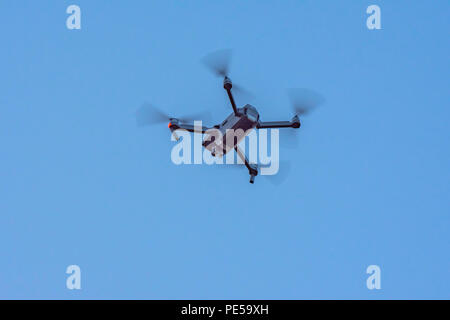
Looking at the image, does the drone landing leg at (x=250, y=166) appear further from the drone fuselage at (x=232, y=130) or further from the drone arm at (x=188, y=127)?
the drone arm at (x=188, y=127)

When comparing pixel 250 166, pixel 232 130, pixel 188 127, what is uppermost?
pixel 188 127

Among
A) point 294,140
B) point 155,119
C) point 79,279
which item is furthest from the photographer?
point 79,279

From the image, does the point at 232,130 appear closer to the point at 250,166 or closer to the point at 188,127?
the point at 188,127

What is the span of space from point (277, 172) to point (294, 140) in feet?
6.03

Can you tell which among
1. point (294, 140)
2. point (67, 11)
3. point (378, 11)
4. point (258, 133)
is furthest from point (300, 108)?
point (67, 11)

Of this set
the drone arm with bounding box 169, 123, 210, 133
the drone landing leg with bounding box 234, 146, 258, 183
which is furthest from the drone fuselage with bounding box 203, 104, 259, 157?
the drone landing leg with bounding box 234, 146, 258, 183

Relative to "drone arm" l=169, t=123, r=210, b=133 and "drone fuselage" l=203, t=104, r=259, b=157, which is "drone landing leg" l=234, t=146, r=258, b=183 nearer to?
"drone fuselage" l=203, t=104, r=259, b=157

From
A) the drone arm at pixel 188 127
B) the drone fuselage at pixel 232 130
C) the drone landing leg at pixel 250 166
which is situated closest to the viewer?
the drone fuselage at pixel 232 130

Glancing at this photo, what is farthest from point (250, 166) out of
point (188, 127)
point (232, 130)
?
point (188, 127)

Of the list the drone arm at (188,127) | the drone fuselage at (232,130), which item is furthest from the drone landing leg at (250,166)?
the drone arm at (188,127)

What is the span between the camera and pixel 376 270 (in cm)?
1842

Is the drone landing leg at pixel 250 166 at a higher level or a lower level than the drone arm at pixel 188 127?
lower

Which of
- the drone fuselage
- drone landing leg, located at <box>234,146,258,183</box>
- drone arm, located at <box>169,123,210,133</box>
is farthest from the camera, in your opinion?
drone landing leg, located at <box>234,146,258,183</box>

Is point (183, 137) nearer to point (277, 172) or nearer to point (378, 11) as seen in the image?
point (277, 172)
